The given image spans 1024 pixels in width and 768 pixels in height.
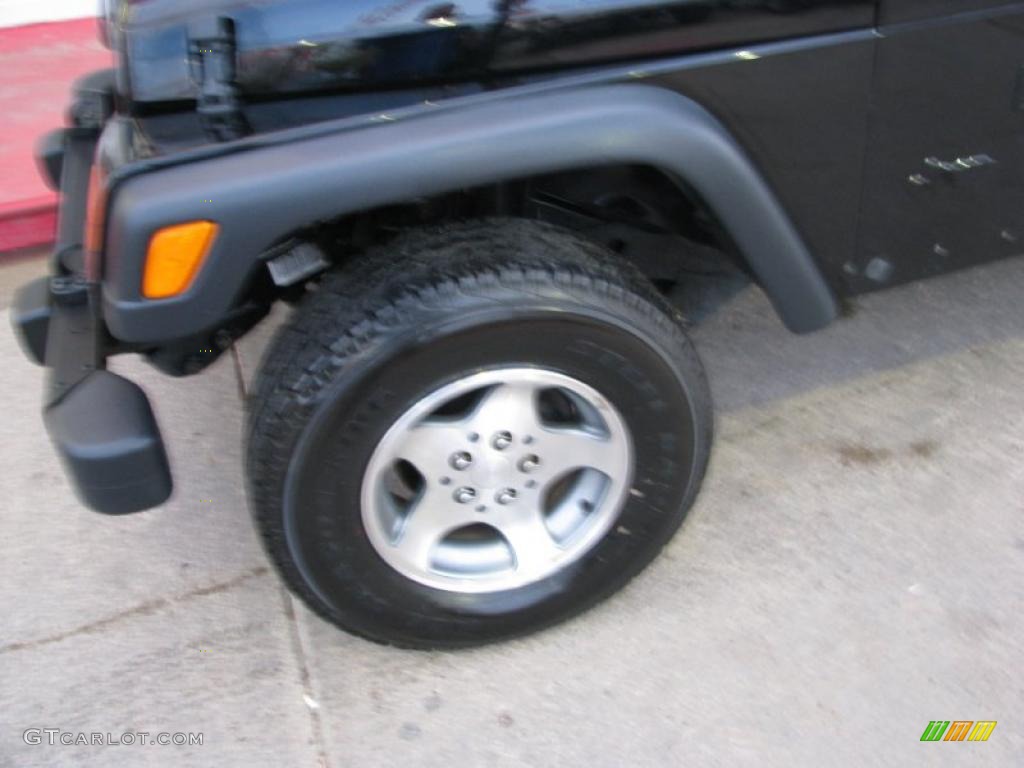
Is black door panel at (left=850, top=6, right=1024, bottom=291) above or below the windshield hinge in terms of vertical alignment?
below

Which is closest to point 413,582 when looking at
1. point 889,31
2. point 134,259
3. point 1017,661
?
point 134,259

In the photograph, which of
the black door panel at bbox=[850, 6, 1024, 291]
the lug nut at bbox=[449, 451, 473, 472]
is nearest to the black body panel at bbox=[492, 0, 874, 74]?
the black door panel at bbox=[850, 6, 1024, 291]

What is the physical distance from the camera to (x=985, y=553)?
94.7 inches

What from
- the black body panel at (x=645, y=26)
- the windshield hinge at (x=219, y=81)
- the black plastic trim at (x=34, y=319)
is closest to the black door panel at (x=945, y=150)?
the black body panel at (x=645, y=26)

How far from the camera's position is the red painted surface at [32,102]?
3895mm

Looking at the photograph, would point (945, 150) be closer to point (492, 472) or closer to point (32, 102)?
point (492, 472)

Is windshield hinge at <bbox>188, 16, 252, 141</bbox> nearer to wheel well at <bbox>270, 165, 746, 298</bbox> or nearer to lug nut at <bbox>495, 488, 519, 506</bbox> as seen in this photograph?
wheel well at <bbox>270, 165, 746, 298</bbox>

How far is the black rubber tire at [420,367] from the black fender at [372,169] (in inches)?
6.5

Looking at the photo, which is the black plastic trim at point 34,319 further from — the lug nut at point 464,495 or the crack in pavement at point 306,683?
the lug nut at point 464,495

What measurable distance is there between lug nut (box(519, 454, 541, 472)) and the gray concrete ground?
463mm

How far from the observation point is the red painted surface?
12.8ft

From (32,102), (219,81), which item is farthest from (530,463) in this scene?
(32,102)

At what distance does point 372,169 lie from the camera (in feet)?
5.57

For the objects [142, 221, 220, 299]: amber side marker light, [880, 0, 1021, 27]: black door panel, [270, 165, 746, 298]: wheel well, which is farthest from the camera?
[270, 165, 746, 298]: wheel well
